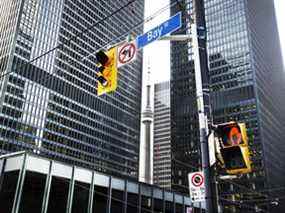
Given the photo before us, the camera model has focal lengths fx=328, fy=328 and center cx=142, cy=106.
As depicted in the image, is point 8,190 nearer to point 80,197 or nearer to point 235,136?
point 80,197

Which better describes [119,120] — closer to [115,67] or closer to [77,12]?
[77,12]

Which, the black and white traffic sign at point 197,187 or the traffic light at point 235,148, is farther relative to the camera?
the black and white traffic sign at point 197,187

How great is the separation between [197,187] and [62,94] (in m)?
127

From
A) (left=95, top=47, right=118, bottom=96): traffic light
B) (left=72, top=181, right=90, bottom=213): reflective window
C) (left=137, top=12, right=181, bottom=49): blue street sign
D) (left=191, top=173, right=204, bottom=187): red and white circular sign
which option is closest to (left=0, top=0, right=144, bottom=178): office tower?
(left=72, top=181, right=90, bottom=213): reflective window

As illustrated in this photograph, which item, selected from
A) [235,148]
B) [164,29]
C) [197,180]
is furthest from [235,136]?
[164,29]

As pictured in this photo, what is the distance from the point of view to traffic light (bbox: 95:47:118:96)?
12250mm

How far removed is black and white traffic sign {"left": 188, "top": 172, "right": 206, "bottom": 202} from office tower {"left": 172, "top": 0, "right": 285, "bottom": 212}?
358ft

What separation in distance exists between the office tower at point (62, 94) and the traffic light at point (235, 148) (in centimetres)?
8749

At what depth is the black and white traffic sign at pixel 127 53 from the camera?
1246cm

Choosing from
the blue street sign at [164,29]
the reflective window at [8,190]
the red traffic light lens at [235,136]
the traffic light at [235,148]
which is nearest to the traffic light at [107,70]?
the blue street sign at [164,29]

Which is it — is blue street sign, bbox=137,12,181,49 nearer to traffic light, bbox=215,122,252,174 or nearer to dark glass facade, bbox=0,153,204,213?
traffic light, bbox=215,122,252,174

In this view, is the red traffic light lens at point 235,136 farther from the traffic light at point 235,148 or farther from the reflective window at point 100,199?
the reflective window at point 100,199

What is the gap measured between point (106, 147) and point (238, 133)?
471 feet

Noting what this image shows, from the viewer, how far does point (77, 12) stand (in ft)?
492
